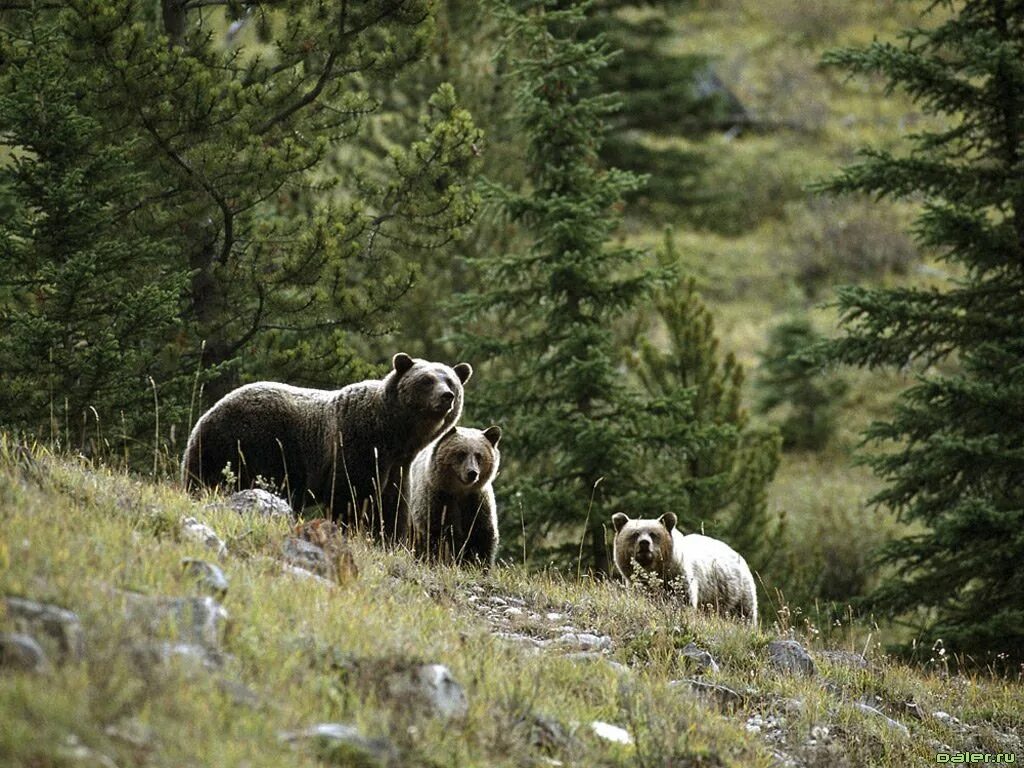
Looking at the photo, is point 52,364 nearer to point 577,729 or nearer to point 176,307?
point 176,307

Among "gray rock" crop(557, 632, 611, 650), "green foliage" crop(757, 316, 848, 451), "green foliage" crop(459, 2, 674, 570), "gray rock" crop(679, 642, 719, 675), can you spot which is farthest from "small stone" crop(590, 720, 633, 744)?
"green foliage" crop(757, 316, 848, 451)

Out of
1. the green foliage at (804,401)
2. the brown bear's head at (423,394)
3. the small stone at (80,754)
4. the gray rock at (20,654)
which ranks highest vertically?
the brown bear's head at (423,394)

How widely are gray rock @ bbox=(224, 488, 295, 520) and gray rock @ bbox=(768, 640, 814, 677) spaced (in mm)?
3225

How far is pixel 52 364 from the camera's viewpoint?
1000cm

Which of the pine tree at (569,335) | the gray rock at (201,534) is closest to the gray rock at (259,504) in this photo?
the gray rock at (201,534)

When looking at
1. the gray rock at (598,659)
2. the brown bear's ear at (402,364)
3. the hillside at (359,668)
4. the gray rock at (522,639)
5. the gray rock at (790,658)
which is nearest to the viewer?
the hillside at (359,668)

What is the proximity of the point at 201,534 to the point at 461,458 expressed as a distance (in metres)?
3.60

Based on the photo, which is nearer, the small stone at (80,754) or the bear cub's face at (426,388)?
the small stone at (80,754)

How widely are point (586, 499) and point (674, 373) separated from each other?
3.42 meters

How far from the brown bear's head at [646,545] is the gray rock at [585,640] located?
8.50 feet

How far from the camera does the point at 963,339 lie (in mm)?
13016

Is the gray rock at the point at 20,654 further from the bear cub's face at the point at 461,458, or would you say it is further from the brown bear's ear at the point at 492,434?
the brown bear's ear at the point at 492,434

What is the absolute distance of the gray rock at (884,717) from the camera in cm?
711

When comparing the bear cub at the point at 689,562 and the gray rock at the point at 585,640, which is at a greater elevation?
the gray rock at the point at 585,640
